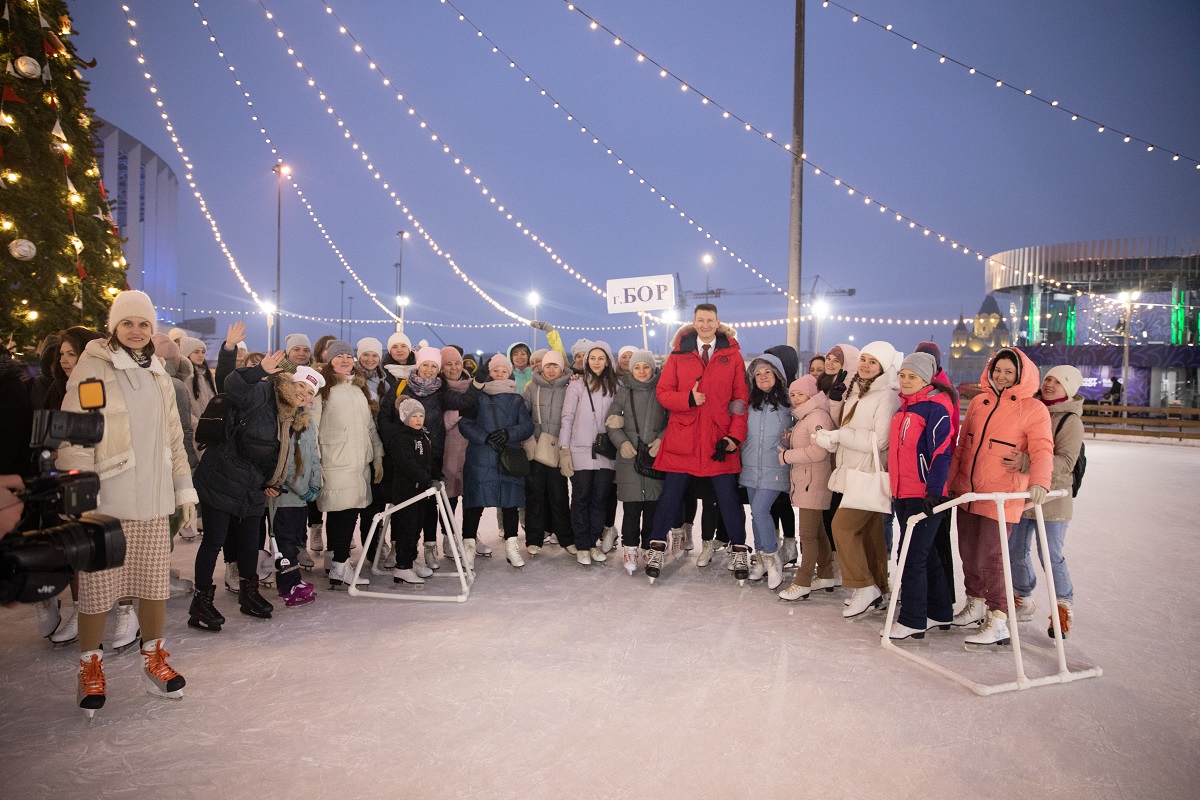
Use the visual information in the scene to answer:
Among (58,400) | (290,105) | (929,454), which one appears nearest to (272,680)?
(58,400)

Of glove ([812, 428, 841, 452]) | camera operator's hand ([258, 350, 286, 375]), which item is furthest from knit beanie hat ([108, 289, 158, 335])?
glove ([812, 428, 841, 452])

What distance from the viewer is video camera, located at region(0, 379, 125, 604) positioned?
222 cm

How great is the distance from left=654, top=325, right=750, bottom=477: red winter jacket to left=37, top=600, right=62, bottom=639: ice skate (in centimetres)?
397

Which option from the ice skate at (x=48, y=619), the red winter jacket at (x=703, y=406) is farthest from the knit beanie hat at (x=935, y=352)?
the ice skate at (x=48, y=619)

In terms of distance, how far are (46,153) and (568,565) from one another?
6037 millimetres

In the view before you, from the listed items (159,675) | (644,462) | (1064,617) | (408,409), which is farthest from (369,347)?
(1064,617)

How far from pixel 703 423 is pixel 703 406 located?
0.43 ft

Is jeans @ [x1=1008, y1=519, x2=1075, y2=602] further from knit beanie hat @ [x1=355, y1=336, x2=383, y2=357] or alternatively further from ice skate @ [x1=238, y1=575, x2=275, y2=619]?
knit beanie hat @ [x1=355, y1=336, x2=383, y2=357]

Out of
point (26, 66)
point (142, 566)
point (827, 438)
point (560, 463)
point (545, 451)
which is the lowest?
point (142, 566)

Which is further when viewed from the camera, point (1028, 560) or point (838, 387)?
point (838, 387)

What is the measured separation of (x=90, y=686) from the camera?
3160 millimetres

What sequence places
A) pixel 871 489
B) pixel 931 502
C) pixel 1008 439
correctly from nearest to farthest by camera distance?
Result: pixel 931 502
pixel 1008 439
pixel 871 489

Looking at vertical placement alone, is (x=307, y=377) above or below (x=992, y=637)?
above

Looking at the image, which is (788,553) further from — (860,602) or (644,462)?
(644,462)
